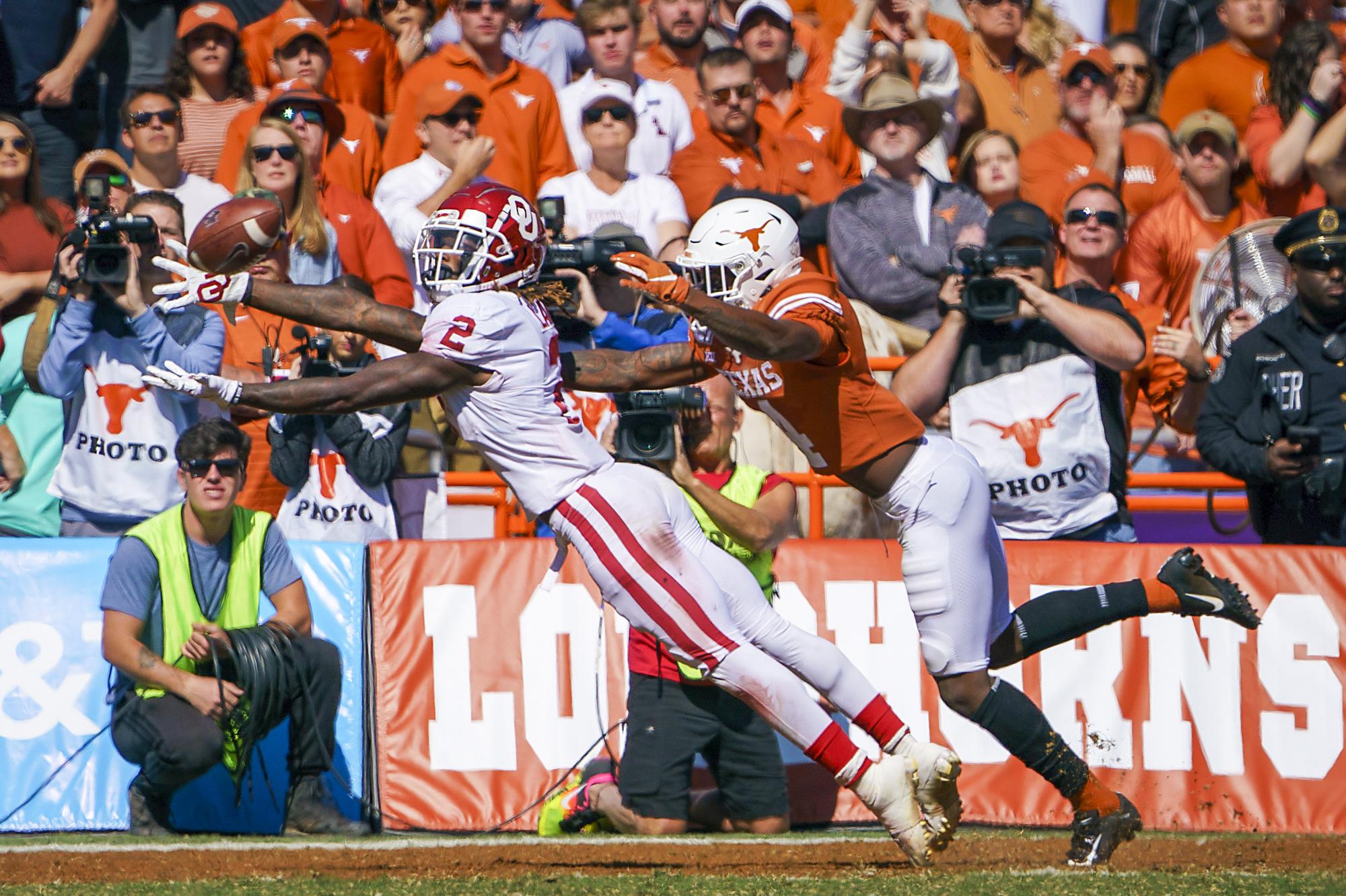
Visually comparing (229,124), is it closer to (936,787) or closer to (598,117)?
(598,117)

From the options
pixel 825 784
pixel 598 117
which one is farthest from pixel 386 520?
pixel 598 117

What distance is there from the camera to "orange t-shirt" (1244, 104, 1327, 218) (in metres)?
9.61

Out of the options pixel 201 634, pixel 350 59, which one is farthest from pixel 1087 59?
pixel 201 634

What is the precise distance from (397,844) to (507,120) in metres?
4.87

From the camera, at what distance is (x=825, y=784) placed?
6.64m

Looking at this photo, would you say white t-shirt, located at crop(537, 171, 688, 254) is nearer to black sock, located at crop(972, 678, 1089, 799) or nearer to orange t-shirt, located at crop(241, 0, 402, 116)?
orange t-shirt, located at crop(241, 0, 402, 116)

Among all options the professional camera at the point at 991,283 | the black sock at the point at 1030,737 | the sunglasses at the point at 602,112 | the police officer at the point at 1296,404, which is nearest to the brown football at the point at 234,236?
the professional camera at the point at 991,283

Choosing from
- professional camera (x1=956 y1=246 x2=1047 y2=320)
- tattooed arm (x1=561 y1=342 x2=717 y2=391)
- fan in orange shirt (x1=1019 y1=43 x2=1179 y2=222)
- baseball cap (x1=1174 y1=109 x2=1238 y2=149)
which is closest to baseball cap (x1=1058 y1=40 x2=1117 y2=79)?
fan in orange shirt (x1=1019 y1=43 x2=1179 y2=222)

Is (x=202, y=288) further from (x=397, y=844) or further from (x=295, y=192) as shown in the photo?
(x=295, y=192)

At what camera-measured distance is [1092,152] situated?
989 cm

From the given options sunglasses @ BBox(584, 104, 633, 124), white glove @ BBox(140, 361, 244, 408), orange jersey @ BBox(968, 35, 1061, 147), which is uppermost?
orange jersey @ BBox(968, 35, 1061, 147)

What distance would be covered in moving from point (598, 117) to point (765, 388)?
4.08m

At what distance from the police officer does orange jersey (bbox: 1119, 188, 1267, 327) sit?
207 centimetres

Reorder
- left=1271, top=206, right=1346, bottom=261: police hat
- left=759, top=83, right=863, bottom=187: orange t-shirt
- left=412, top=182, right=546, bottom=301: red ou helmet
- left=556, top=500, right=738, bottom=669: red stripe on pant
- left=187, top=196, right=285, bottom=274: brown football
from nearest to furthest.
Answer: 1. left=556, top=500, right=738, bottom=669: red stripe on pant
2. left=412, top=182, right=546, bottom=301: red ou helmet
3. left=187, top=196, right=285, bottom=274: brown football
4. left=1271, top=206, right=1346, bottom=261: police hat
5. left=759, top=83, right=863, bottom=187: orange t-shirt
